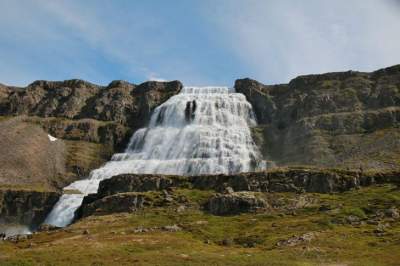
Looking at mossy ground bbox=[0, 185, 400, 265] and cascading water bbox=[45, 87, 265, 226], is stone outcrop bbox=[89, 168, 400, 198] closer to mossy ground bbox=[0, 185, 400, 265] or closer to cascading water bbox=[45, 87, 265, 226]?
mossy ground bbox=[0, 185, 400, 265]

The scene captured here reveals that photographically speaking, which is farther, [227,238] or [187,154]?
[187,154]

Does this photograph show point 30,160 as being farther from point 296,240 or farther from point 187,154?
point 296,240

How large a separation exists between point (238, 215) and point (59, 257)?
45172mm

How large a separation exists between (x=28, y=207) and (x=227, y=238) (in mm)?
83546

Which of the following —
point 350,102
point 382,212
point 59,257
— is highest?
point 350,102

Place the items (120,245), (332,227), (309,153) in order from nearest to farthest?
(120,245) → (332,227) → (309,153)

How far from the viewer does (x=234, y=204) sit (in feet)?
346

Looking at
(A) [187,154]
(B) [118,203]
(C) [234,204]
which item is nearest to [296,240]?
(C) [234,204]

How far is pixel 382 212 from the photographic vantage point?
92.0m

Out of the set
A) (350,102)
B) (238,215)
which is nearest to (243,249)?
(238,215)

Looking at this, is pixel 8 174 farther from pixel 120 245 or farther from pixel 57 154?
pixel 120 245

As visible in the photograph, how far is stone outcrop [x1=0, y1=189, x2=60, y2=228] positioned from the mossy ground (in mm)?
43578

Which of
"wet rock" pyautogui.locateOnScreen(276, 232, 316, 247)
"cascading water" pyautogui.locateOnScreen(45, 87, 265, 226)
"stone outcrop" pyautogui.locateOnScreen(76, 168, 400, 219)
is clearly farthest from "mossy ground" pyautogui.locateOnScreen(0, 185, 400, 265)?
"cascading water" pyautogui.locateOnScreen(45, 87, 265, 226)

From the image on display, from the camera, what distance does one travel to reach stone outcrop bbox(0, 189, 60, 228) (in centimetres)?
14800
